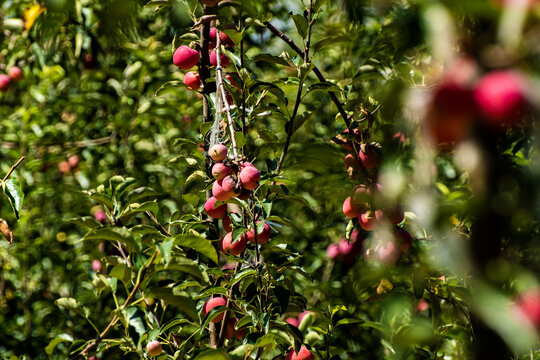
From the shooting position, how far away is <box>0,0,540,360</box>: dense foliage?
42 centimetres

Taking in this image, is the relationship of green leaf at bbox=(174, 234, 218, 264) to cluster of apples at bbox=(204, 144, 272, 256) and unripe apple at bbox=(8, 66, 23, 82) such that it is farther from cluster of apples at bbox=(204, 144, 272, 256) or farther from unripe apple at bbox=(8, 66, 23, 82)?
unripe apple at bbox=(8, 66, 23, 82)

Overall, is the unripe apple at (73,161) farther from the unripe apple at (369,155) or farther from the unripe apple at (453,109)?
the unripe apple at (453,109)

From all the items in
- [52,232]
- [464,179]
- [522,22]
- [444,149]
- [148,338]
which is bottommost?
[52,232]

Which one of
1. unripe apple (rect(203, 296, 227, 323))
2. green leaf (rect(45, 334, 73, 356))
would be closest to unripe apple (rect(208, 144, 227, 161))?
unripe apple (rect(203, 296, 227, 323))

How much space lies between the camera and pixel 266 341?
1.16 metres

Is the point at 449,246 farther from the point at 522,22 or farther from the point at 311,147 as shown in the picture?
the point at 311,147

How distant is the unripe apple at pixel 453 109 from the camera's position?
0.43 metres

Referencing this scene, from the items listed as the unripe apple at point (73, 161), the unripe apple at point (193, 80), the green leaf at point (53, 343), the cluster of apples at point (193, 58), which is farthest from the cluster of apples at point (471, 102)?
the unripe apple at point (73, 161)

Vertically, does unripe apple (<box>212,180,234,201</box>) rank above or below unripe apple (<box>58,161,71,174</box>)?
above

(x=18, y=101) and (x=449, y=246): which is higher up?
(x=449, y=246)

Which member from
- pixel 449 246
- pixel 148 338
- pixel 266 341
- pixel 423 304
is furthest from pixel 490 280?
pixel 423 304

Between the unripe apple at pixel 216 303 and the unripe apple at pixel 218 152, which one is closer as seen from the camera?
the unripe apple at pixel 218 152

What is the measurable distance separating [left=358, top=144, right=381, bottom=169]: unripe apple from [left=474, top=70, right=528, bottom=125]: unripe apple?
0.83 metres

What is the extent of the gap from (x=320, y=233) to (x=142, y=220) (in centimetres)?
86
